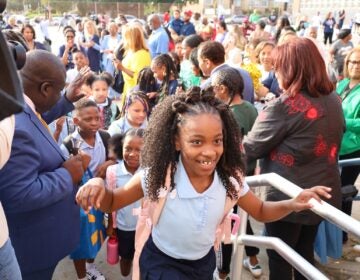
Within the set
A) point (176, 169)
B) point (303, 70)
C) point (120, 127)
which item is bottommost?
point (120, 127)

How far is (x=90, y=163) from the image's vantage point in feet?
9.96

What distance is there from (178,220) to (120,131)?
1899 mm

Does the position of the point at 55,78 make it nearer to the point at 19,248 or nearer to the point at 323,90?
the point at 19,248

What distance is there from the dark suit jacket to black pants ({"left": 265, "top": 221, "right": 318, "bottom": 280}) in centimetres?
122

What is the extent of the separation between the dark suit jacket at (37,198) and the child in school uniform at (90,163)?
1.86 feet

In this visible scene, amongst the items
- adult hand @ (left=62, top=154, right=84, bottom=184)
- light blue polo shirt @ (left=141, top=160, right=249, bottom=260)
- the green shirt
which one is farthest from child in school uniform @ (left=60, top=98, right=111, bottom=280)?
the green shirt

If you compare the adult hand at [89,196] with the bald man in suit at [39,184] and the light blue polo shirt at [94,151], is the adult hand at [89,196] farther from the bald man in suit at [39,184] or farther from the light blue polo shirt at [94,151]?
the light blue polo shirt at [94,151]

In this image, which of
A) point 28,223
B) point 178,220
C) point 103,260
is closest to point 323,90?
point 178,220

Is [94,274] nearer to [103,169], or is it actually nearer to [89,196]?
[103,169]

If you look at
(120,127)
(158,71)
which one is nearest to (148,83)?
(158,71)

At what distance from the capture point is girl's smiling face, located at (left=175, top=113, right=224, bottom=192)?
66.5 inches

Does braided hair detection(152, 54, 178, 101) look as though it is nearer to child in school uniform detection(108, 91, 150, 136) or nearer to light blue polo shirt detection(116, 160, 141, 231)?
child in school uniform detection(108, 91, 150, 136)

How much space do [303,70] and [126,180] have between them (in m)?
1.41

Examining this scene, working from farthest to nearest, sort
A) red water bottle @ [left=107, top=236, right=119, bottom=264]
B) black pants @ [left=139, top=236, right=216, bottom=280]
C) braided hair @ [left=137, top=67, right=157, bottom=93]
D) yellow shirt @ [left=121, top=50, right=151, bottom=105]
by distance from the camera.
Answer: yellow shirt @ [left=121, top=50, right=151, bottom=105], braided hair @ [left=137, top=67, right=157, bottom=93], red water bottle @ [left=107, top=236, right=119, bottom=264], black pants @ [left=139, top=236, right=216, bottom=280]
